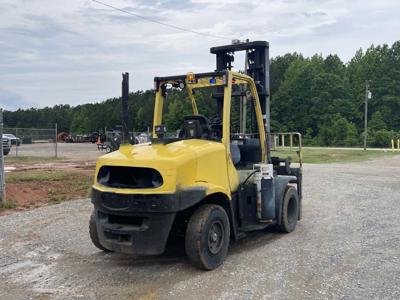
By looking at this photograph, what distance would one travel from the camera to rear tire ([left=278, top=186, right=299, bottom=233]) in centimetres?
831

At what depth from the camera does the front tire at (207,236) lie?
610 cm

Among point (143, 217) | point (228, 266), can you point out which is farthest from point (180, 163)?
point (228, 266)

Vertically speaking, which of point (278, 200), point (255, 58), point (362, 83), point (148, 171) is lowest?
point (278, 200)

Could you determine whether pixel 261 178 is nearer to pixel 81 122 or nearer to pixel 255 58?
pixel 255 58

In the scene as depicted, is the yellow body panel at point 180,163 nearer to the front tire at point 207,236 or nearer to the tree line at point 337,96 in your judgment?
the front tire at point 207,236

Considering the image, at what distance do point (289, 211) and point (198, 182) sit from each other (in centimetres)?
306

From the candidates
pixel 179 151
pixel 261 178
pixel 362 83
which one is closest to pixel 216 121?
pixel 261 178

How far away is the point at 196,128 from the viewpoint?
698 centimetres

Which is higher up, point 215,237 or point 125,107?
point 125,107

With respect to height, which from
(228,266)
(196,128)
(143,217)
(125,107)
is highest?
(125,107)

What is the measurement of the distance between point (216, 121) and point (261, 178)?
3.65 ft

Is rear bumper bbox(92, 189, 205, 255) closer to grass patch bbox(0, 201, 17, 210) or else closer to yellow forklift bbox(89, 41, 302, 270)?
yellow forklift bbox(89, 41, 302, 270)

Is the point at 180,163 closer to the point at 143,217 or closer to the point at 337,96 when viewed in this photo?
the point at 143,217

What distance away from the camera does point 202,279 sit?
5.95m
